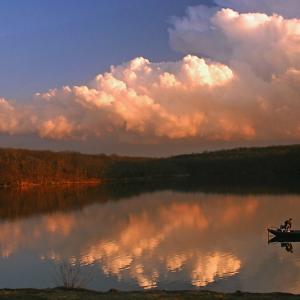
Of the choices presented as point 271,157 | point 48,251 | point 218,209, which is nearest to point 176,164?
point 271,157

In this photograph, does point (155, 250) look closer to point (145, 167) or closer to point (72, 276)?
point (72, 276)

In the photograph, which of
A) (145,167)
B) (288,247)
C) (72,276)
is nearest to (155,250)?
(288,247)

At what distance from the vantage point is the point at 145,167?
149250 mm

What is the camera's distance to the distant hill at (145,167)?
120762 millimetres

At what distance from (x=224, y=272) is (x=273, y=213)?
2324cm

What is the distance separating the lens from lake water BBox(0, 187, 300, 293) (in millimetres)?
17609

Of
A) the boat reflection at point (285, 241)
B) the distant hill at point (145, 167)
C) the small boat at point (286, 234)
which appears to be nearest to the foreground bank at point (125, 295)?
the boat reflection at point (285, 241)

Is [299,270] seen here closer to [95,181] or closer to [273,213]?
[273,213]

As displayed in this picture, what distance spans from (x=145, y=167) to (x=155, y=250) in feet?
411

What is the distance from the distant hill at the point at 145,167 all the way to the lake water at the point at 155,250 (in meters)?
73.8

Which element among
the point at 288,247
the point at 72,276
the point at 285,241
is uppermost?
the point at 72,276

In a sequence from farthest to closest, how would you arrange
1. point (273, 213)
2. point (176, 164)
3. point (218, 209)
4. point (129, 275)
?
point (176, 164)
point (218, 209)
point (273, 213)
point (129, 275)

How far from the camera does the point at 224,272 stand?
18531mm

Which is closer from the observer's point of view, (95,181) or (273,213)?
(273,213)
